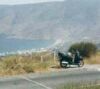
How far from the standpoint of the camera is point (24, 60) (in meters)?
27.7

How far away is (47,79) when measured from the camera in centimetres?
2164

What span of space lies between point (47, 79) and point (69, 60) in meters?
5.87

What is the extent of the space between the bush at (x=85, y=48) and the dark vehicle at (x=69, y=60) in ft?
13.9

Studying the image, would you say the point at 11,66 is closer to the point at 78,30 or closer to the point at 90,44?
the point at 90,44

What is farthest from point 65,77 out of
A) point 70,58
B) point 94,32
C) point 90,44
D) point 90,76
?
point 94,32

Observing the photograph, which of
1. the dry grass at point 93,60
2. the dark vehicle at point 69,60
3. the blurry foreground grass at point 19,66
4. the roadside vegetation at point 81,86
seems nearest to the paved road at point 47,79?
the roadside vegetation at point 81,86

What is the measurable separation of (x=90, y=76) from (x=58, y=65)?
17.4 feet

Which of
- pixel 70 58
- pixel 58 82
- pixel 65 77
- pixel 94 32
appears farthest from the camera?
pixel 94 32

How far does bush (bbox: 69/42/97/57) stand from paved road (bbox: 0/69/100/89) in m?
7.37

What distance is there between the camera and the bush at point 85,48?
32344 millimetres

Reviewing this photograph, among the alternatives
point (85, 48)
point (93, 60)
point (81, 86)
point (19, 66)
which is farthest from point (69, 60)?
point (81, 86)

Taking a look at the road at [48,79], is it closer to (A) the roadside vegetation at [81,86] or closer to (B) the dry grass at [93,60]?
(A) the roadside vegetation at [81,86]

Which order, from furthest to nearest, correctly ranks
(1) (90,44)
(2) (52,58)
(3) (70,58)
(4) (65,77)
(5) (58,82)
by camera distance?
1. (1) (90,44)
2. (2) (52,58)
3. (3) (70,58)
4. (4) (65,77)
5. (5) (58,82)

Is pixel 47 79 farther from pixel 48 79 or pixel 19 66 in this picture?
pixel 19 66
